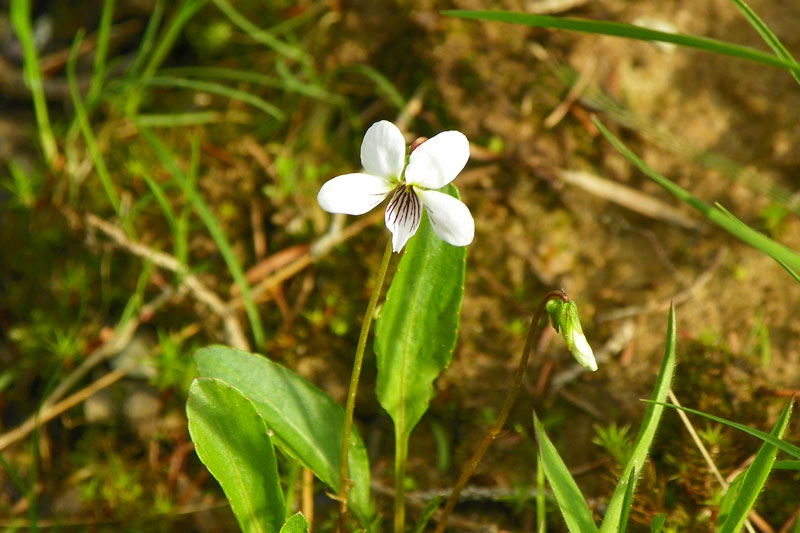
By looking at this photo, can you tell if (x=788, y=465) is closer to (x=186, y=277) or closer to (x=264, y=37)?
(x=186, y=277)

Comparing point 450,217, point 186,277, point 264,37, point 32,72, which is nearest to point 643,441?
point 450,217

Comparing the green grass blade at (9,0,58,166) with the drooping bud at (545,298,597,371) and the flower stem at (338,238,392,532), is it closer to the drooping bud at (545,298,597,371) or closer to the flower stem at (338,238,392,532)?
the flower stem at (338,238,392,532)

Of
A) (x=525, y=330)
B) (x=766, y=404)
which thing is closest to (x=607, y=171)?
(x=525, y=330)

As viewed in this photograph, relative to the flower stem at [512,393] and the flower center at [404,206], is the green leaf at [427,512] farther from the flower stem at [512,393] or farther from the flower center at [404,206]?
the flower center at [404,206]

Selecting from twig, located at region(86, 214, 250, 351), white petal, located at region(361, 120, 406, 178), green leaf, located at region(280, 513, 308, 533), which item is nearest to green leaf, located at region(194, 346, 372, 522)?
green leaf, located at region(280, 513, 308, 533)

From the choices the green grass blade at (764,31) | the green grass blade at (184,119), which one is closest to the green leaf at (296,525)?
the green grass blade at (764,31)
